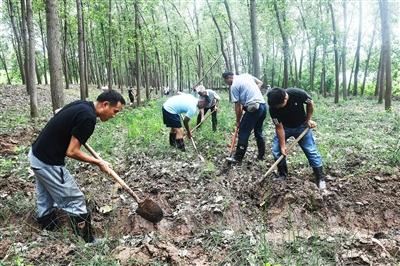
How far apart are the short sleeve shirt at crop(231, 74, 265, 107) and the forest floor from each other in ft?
4.12

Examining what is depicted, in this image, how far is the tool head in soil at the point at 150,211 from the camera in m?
4.71

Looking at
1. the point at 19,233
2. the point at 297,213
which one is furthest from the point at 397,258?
the point at 19,233

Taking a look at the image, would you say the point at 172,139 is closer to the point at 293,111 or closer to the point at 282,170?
the point at 282,170

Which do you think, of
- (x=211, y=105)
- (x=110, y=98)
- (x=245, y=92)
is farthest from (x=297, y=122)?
(x=211, y=105)

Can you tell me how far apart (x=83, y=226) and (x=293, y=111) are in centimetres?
365

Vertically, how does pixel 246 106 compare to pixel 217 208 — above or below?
above

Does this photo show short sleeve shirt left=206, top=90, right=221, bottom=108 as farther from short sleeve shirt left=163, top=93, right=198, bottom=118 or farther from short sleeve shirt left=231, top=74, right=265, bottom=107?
short sleeve shirt left=231, top=74, right=265, bottom=107

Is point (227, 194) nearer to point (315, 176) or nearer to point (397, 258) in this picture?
point (315, 176)

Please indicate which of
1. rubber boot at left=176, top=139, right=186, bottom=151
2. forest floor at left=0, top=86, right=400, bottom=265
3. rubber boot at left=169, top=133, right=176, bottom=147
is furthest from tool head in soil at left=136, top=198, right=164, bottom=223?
rubber boot at left=169, top=133, right=176, bottom=147

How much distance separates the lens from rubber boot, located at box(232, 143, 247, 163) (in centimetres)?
707

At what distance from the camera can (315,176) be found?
245 inches

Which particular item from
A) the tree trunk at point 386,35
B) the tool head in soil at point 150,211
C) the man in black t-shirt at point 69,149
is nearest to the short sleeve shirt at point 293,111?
the tool head in soil at point 150,211

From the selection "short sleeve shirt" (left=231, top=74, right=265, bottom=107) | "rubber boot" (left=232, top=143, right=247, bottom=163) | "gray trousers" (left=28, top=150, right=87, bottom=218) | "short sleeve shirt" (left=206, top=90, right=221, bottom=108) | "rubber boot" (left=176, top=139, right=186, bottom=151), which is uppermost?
"short sleeve shirt" (left=231, top=74, right=265, bottom=107)

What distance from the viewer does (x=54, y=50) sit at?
789 centimetres
